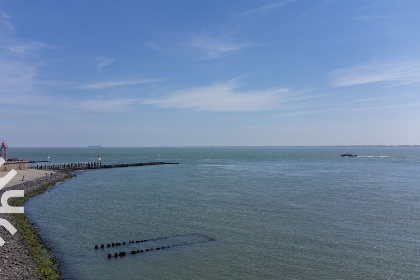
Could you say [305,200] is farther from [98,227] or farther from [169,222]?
[98,227]

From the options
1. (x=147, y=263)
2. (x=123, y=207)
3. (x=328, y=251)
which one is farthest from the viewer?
(x=123, y=207)

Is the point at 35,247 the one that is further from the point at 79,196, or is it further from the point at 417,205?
the point at 417,205

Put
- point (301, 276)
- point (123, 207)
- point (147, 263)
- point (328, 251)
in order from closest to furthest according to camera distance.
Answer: point (301, 276) < point (147, 263) < point (328, 251) < point (123, 207)

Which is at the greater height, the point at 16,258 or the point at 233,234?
the point at 16,258

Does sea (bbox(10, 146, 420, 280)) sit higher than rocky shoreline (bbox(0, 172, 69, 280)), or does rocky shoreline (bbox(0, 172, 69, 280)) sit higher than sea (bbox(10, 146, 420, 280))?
rocky shoreline (bbox(0, 172, 69, 280))

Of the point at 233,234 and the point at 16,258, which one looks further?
the point at 233,234

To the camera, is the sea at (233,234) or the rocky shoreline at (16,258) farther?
the sea at (233,234)

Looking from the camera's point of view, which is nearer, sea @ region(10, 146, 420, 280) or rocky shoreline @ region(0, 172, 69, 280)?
rocky shoreline @ region(0, 172, 69, 280)

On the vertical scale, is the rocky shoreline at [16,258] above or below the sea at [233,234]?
above

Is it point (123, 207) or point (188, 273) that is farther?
point (123, 207)

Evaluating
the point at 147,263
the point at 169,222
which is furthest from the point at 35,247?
the point at 169,222
